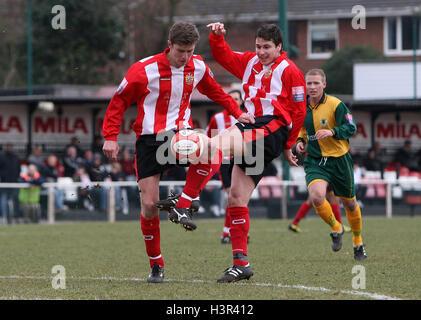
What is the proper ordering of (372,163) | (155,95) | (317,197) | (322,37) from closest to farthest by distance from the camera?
(155,95) → (317,197) → (372,163) → (322,37)

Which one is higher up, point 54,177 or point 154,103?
point 154,103

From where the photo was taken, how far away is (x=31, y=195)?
18391 millimetres

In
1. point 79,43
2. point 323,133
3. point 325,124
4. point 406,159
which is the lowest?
point 406,159

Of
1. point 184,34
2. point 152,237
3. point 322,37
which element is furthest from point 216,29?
point 322,37

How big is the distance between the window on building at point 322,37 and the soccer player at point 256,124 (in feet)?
95.8

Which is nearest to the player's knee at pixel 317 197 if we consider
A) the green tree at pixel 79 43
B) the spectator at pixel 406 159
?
the spectator at pixel 406 159

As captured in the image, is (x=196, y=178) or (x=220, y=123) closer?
(x=196, y=178)

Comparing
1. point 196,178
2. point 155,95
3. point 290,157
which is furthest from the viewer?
point 290,157

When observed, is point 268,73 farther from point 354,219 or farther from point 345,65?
point 345,65

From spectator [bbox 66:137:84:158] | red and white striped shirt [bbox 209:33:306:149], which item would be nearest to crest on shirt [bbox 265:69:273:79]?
red and white striped shirt [bbox 209:33:306:149]

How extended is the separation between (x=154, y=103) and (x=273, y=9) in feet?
98.8

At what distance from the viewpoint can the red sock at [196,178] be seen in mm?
7434

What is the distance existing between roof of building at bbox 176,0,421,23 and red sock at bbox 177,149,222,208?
88.0 ft
